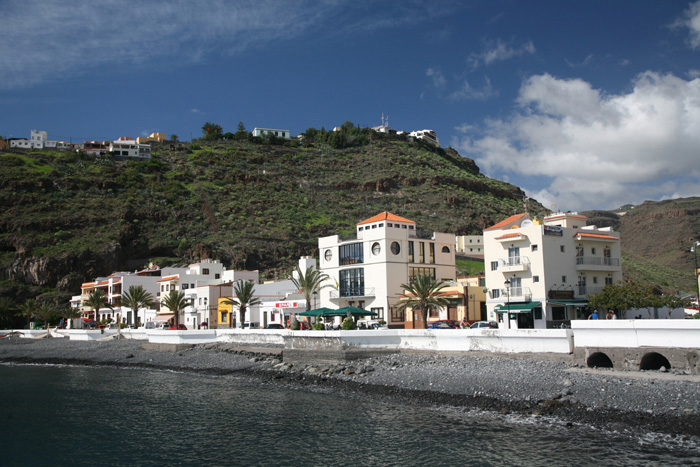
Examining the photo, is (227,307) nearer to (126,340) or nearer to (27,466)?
(126,340)

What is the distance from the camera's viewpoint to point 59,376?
46125mm

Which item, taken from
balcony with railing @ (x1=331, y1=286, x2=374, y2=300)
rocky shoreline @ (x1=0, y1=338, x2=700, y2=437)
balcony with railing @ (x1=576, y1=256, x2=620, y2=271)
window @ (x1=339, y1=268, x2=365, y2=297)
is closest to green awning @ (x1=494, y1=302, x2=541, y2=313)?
balcony with railing @ (x1=576, y1=256, x2=620, y2=271)

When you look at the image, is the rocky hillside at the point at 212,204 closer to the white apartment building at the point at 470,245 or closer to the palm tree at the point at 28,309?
the palm tree at the point at 28,309

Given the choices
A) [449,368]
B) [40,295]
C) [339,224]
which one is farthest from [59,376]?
[339,224]

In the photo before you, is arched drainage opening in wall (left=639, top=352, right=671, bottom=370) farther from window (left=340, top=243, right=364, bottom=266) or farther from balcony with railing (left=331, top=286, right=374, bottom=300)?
window (left=340, top=243, right=364, bottom=266)

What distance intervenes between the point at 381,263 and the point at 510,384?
2922 centimetres

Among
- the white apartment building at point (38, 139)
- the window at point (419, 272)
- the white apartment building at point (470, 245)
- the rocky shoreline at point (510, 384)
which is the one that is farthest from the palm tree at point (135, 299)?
the white apartment building at point (38, 139)

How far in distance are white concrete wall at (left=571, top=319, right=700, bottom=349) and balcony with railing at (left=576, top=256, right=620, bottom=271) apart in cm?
1801

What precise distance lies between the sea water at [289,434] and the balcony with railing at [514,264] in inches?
791

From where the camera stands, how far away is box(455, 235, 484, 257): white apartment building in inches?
4493

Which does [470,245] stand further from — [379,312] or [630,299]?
[630,299]

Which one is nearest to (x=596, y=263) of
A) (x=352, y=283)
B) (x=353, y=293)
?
(x=353, y=293)

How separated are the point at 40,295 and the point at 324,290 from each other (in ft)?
174

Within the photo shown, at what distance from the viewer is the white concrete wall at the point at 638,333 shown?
25.3 metres
